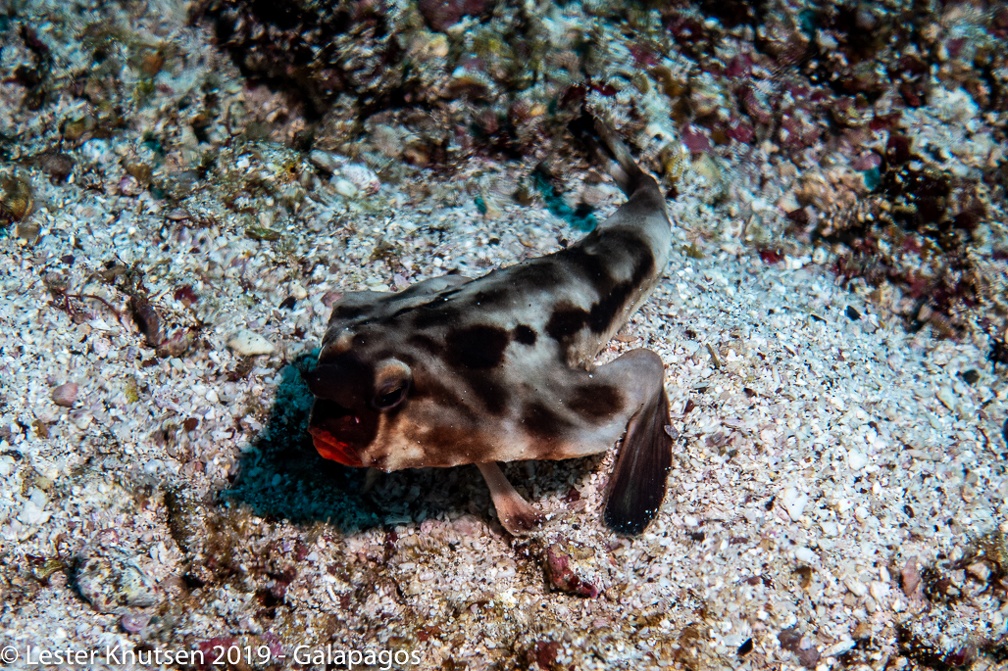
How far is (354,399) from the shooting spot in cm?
272

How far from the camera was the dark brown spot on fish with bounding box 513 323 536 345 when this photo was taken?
3285 mm

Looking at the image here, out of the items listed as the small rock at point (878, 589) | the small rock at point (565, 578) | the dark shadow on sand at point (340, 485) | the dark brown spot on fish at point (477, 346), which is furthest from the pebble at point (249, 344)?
the small rock at point (878, 589)

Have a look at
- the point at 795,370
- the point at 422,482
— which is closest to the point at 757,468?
the point at 795,370

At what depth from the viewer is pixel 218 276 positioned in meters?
4.52

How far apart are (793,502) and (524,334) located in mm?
2079

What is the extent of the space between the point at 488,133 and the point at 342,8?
1.51 metres

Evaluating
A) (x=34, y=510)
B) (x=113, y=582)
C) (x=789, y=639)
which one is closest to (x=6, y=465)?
(x=34, y=510)

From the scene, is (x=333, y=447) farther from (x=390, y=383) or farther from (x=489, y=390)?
(x=489, y=390)

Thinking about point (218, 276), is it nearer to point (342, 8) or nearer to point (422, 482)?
point (422, 482)

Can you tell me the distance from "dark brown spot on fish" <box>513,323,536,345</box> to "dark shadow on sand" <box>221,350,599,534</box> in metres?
1.01

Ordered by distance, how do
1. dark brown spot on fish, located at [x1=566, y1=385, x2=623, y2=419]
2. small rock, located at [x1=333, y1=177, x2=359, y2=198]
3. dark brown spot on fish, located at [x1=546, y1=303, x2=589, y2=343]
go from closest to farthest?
dark brown spot on fish, located at [x1=566, y1=385, x2=623, y2=419]
dark brown spot on fish, located at [x1=546, y1=303, x2=589, y2=343]
small rock, located at [x1=333, y1=177, x2=359, y2=198]

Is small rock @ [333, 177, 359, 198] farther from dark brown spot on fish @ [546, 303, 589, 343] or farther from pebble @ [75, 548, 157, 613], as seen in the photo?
pebble @ [75, 548, 157, 613]

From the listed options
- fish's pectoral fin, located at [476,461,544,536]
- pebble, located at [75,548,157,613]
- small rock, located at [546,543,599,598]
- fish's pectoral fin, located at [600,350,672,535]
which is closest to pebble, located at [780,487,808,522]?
fish's pectoral fin, located at [600,350,672,535]

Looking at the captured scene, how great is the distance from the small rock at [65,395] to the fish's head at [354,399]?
2167mm
